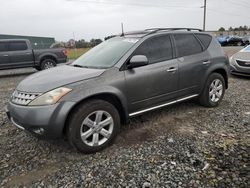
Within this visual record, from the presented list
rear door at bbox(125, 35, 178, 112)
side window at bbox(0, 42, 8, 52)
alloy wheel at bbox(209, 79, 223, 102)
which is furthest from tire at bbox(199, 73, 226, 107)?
side window at bbox(0, 42, 8, 52)

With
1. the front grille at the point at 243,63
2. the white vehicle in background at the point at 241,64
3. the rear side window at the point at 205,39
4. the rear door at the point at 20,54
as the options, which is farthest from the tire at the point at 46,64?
the rear side window at the point at 205,39

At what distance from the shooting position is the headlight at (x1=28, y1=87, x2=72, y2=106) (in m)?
3.16

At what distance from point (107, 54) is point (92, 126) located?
1.40 meters

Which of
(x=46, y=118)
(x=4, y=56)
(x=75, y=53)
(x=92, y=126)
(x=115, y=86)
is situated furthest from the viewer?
(x=75, y=53)

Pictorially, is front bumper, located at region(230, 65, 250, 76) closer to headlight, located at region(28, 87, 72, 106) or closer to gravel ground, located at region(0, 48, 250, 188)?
gravel ground, located at region(0, 48, 250, 188)

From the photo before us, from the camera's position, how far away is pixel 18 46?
11891 millimetres

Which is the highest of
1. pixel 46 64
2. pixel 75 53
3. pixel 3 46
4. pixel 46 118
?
pixel 3 46

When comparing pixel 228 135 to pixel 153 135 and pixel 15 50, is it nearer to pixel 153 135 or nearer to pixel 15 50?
pixel 153 135

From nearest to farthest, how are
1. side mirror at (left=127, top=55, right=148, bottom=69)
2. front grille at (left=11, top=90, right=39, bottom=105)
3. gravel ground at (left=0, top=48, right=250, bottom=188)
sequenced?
gravel ground at (left=0, top=48, right=250, bottom=188) < front grille at (left=11, top=90, right=39, bottom=105) < side mirror at (left=127, top=55, right=148, bottom=69)

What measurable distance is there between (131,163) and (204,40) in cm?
325

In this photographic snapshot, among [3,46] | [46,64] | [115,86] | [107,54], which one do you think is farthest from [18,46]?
[115,86]

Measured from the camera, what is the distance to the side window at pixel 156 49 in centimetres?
412

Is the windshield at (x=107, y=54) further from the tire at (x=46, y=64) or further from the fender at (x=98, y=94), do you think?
the tire at (x=46, y=64)

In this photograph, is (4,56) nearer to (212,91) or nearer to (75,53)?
(212,91)
